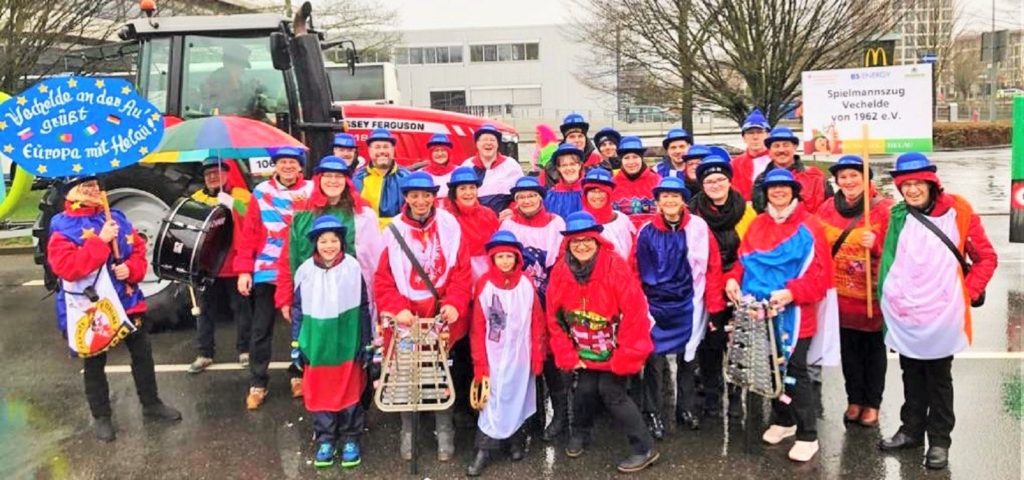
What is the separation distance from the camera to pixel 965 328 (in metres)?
3.87

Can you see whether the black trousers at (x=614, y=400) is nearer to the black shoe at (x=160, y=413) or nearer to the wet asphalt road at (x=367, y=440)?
the wet asphalt road at (x=367, y=440)

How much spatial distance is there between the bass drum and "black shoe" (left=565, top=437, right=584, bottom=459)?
3020 mm

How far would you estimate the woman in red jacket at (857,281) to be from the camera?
428 cm

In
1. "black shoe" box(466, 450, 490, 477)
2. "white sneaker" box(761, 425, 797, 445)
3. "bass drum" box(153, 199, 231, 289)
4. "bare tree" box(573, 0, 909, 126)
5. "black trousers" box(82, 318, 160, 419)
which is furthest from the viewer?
"bare tree" box(573, 0, 909, 126)

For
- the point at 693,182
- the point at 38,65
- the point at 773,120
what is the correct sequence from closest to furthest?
the point at 693,182, the point at 38,65, the point at 773,120

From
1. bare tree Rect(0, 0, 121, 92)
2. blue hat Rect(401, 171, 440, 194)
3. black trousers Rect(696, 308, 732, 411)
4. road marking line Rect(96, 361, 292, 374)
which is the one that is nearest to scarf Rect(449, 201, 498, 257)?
blue hat Rect(401, 171, 440, 194)

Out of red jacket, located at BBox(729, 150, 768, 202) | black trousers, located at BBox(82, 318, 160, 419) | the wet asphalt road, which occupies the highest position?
red jacket, located at BBox(729, 150, 768, 202)

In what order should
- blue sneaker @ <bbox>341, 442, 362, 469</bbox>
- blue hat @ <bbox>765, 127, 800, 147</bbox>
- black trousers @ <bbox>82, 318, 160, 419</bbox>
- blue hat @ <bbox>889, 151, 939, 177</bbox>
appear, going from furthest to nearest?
blue hat @ <bbox>765, 127, 800, 147</bbox> → black trousers @ <bbox>82, 318, 160, 419</bbox> → blue sneaker @ <bbox>341, 442, 362, 469</bbox> → blue hat @ <bbox>889, 151, 939, 177</bbox>

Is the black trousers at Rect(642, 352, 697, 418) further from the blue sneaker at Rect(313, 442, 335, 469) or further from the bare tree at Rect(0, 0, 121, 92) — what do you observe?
the bare tree at Rect(0, 0, 121, 92)

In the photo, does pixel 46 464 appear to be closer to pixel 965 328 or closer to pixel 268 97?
pixel 268 97

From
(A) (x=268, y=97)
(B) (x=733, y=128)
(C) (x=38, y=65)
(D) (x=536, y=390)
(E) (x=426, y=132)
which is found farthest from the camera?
(B) (x=733, y=128)

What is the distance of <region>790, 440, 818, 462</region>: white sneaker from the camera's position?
4.02 m

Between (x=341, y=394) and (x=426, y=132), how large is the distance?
220 inches

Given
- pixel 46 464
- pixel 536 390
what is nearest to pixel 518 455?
pixel 536 390
